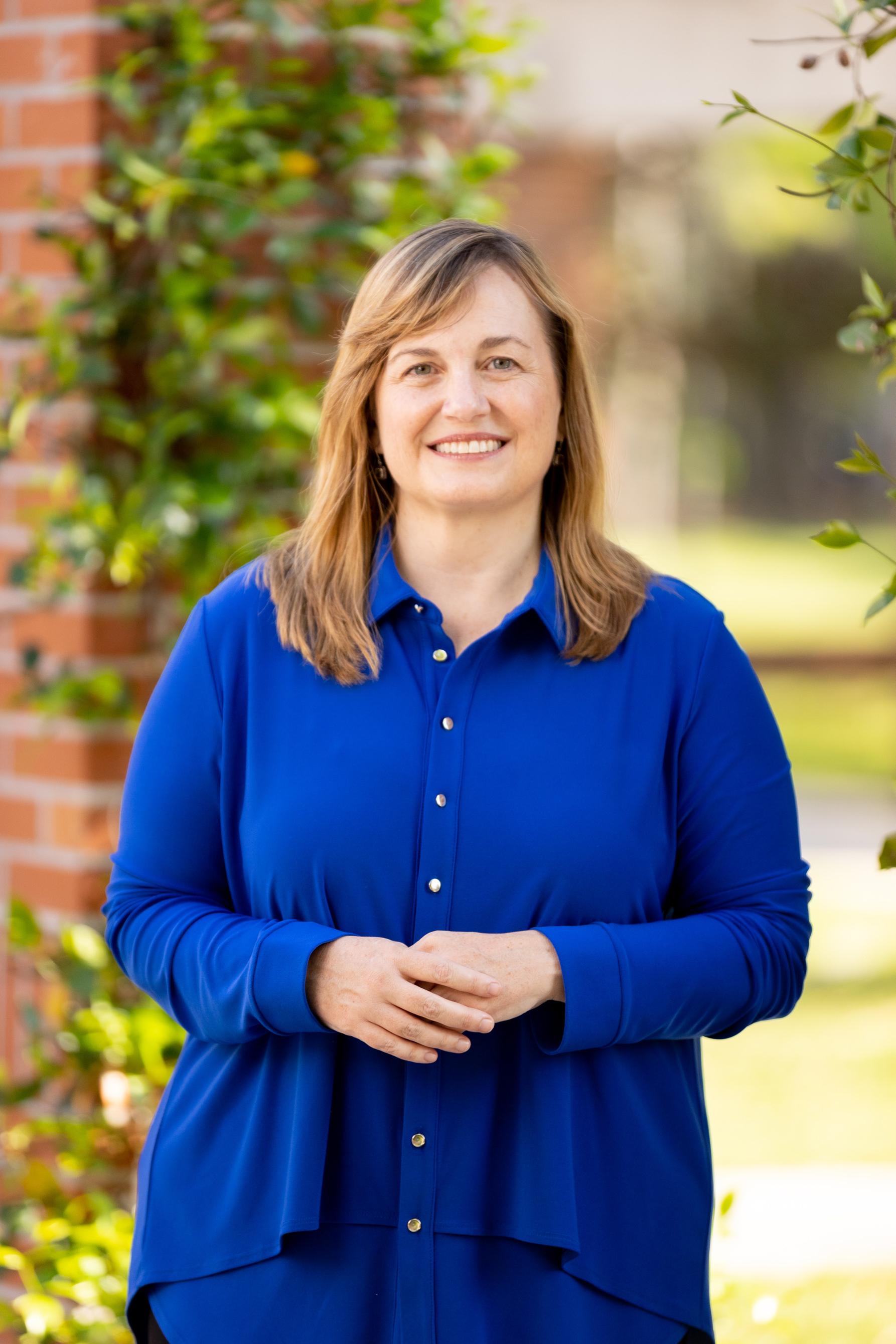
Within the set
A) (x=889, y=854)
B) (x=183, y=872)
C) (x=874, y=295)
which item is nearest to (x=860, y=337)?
(x=874, y=295)

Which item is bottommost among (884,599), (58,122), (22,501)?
(22,501)

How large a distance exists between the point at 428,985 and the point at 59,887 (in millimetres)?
1290

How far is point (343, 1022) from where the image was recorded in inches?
67.4

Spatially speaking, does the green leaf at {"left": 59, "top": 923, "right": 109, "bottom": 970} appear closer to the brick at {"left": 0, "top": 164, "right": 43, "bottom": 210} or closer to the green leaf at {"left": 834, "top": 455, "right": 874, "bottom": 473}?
the brick at {"left": 0, "top": 164, "right": 43, "bottom": 210}

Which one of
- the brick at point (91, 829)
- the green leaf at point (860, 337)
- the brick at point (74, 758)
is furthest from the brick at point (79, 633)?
the green leaf at point (860, 337)

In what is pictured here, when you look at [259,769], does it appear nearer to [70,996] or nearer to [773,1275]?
[70,996]

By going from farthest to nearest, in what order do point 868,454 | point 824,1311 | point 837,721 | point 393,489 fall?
point 837,721, point 824,1311, point 393,489, point 868,454

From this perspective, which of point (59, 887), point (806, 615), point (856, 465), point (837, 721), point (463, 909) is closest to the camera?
point (856, 465)

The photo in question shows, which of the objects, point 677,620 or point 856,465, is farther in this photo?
point 677,620

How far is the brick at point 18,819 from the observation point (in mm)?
2824

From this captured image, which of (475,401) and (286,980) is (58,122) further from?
(286,980)

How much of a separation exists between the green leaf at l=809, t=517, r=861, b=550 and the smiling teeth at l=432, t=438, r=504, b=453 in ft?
1.52

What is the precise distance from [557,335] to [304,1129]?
1065 millimetres

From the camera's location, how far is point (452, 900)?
71.0 inches
